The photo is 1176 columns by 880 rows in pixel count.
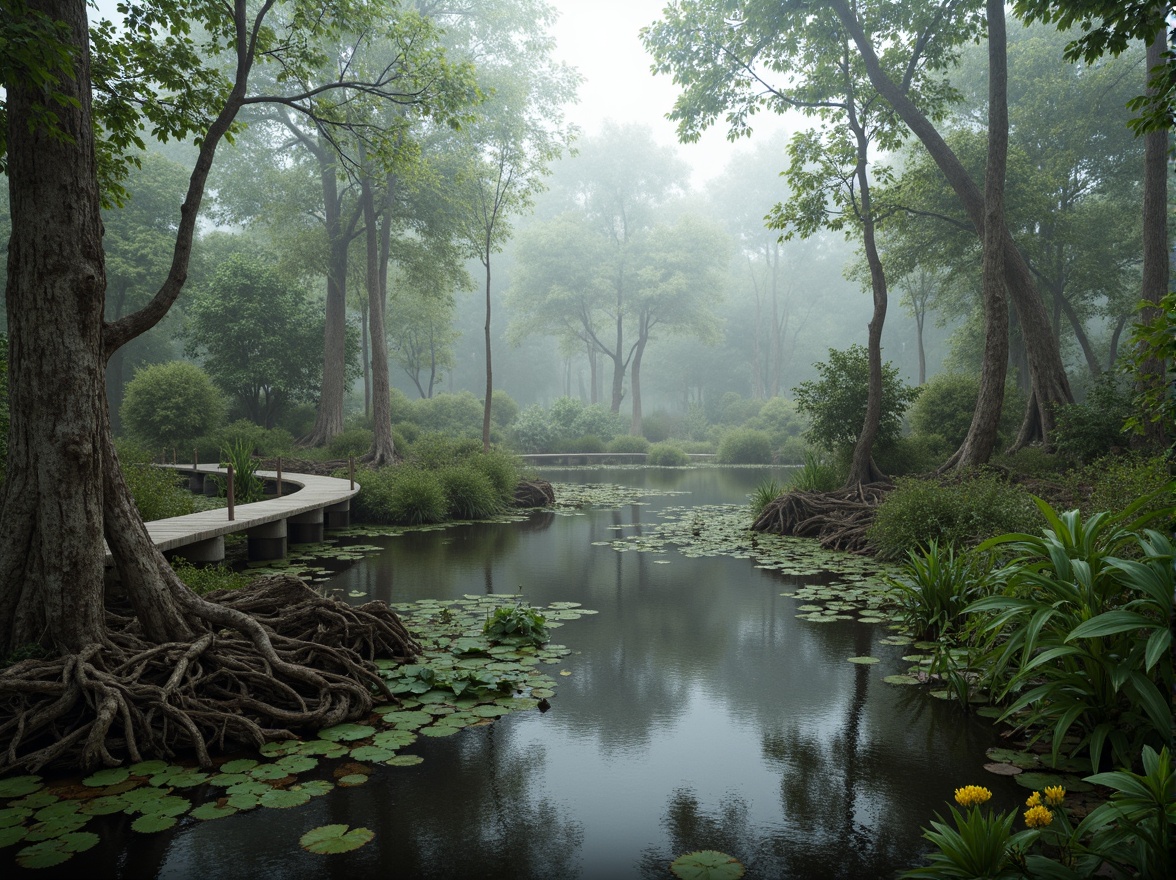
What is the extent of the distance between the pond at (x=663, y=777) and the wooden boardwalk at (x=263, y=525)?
13.6ft

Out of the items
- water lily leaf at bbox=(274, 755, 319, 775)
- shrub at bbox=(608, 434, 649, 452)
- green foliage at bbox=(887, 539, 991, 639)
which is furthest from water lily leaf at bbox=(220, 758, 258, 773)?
shrub at bbox=(608, 434, 649, 452)

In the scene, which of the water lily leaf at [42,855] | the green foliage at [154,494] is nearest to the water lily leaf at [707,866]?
the water lily leaf at [42,855]

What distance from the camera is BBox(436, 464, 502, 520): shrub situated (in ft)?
47.0

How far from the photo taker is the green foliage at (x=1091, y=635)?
304cm

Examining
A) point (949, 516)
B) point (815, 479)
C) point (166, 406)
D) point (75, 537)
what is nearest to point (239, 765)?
point (75, 537)

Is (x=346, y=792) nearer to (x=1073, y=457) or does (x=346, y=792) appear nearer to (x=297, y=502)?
(x=297, y=502)

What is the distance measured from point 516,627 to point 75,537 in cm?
309

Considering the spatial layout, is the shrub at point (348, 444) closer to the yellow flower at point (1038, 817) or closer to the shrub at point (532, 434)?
the shrub at point (532, 434)

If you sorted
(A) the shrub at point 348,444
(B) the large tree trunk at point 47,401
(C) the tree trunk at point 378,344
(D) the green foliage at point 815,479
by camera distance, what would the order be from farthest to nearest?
(A) the shrub at point 348,444 → (C) the tree trunk at point 378,344 → (D) the green foliage at point 815,479 → (B) the large tree trunk at point 47,401

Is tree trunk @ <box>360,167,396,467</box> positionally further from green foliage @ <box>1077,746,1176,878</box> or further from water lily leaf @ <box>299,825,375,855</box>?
green foliage @ <box>1077,746,1176,878</box>

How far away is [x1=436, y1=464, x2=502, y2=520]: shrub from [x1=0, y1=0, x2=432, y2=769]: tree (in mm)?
9691

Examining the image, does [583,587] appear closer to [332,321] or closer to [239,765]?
[239,765]

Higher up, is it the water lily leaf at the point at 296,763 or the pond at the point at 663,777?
the water lily leaf at the point at 296,763

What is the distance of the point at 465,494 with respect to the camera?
46.9 ft
